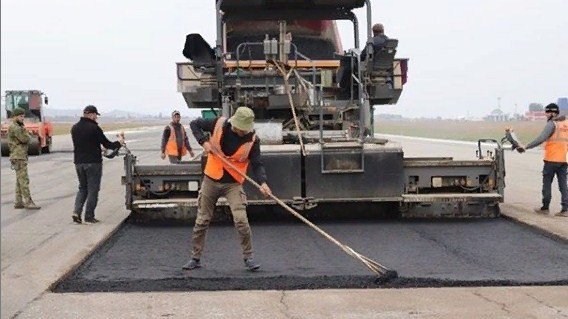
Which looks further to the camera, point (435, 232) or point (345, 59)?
point (345, 59)

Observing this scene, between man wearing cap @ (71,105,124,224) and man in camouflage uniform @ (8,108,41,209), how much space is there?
82.9 inches

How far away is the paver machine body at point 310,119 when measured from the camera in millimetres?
8883

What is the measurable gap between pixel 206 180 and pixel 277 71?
142 inches

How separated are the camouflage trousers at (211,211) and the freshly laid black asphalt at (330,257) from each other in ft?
0.74

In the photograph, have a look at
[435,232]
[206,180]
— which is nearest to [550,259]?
[435,232]

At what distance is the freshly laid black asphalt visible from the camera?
6.14 m

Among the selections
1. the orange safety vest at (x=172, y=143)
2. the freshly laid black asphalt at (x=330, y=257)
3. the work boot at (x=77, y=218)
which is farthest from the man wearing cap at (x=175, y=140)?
the freshly laid black asphalt at (x=330, y=257)

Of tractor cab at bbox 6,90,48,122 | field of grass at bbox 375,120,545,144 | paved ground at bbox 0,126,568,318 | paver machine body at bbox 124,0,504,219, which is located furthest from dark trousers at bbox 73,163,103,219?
tractor cab at bbox 6,90,48,122

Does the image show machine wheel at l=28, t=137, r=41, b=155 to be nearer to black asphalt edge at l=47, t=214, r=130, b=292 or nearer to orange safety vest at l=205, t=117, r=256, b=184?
black asphalt edge at l=47, t=214, r=130, b=292

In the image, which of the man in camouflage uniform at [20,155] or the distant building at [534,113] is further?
the distant building at [534,113]

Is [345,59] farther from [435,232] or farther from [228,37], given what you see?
[435,232]

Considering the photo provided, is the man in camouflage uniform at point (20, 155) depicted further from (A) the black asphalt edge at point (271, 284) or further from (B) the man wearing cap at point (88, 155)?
(A) the black asphalt edge at point (271, 284)

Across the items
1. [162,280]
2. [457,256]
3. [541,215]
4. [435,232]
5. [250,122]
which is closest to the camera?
[162,280]

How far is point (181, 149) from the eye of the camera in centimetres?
1364
